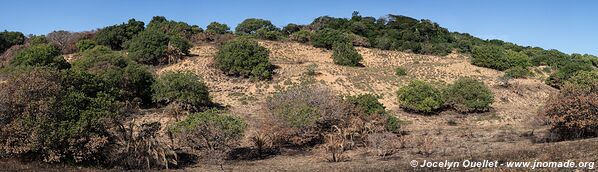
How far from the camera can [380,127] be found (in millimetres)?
32188

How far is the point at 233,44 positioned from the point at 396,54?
27033 millimetres

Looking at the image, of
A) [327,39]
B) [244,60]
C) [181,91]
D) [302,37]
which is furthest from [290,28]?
[181,91]

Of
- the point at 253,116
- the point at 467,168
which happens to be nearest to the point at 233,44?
the point at 253,116

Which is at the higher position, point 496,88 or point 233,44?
point 233,44

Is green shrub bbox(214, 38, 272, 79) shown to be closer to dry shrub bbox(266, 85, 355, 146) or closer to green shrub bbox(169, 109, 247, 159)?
dry shrub bbox(266, 85, 355, 146)

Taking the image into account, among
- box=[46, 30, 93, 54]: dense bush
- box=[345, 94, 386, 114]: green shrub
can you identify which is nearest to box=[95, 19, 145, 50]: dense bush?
box=[46, 30, 93, 54]: dense bush

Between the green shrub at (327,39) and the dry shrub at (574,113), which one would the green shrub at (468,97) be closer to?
the dry shrub at (574,113)

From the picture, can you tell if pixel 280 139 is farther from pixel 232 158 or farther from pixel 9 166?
pixel 9 166

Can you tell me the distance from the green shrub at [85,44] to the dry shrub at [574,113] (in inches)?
2208

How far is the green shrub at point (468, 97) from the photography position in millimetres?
42938

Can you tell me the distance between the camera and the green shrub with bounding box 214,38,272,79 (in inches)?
2041

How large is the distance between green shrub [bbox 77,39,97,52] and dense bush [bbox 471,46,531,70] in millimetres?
50300

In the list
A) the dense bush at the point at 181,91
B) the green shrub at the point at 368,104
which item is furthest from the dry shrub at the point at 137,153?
the green shrub at the point at 368,104

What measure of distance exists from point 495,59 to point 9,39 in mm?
69130
